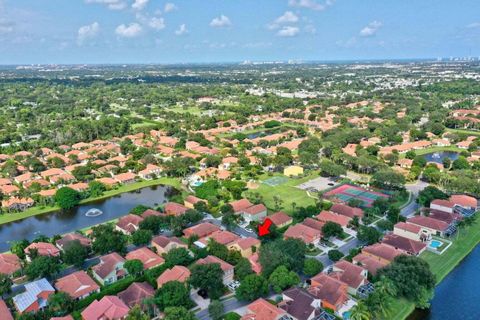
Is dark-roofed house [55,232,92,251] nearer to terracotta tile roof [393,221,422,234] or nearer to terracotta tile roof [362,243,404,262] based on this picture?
terracotta tile roof [362,243,404,262]

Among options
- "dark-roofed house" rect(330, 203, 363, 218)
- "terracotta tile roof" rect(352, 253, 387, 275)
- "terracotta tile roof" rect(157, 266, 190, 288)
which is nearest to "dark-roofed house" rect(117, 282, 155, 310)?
"terracotta tile roof" rect(157, 266, 190, 288)

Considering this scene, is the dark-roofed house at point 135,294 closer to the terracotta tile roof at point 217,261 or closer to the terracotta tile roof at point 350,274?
the terracotta tile roof at point 217,261

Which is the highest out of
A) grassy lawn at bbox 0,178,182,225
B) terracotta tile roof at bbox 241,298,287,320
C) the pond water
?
terracotta tile roof at bbox 241,298,287,320

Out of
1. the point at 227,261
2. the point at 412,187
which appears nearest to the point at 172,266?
the point at 227,261

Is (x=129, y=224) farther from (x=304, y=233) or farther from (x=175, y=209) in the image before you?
(x=304, y=233)

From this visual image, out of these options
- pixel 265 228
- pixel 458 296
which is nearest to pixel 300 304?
pixel 265 228

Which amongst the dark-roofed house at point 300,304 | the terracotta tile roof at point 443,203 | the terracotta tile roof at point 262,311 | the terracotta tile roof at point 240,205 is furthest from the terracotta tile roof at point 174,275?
the terracotta tile roof at point 443,203
